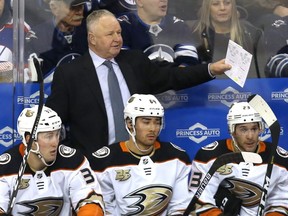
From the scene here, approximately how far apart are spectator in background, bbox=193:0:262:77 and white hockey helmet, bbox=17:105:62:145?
1664 mm

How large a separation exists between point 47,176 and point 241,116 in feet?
4.74

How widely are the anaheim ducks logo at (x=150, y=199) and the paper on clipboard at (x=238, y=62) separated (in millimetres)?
1119

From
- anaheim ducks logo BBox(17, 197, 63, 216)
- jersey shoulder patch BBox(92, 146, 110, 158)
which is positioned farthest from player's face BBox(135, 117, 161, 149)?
anaheim ducks logo BBox(17, 197, 63, 216)

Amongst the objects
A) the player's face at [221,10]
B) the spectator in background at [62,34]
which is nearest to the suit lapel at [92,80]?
the spectator in background at [62,34]

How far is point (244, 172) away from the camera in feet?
27.0

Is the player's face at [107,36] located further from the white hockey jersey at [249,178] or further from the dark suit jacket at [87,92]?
the white hockey jersey at [249,178]

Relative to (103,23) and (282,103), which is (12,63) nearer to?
(103,23)

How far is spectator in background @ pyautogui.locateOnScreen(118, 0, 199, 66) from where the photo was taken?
8.98m

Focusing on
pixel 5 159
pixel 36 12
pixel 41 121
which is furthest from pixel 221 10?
pixel 5 159

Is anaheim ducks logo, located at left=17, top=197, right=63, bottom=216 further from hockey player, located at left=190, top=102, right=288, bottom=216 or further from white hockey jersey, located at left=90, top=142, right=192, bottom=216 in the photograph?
hockey player, located at left=190, top=102, right=288, bottom=216

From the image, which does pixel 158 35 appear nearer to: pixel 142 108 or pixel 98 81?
pixel 98 81

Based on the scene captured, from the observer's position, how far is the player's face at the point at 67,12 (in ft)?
29.1

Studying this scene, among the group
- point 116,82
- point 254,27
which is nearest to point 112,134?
point 116,82

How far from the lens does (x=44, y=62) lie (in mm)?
8859
